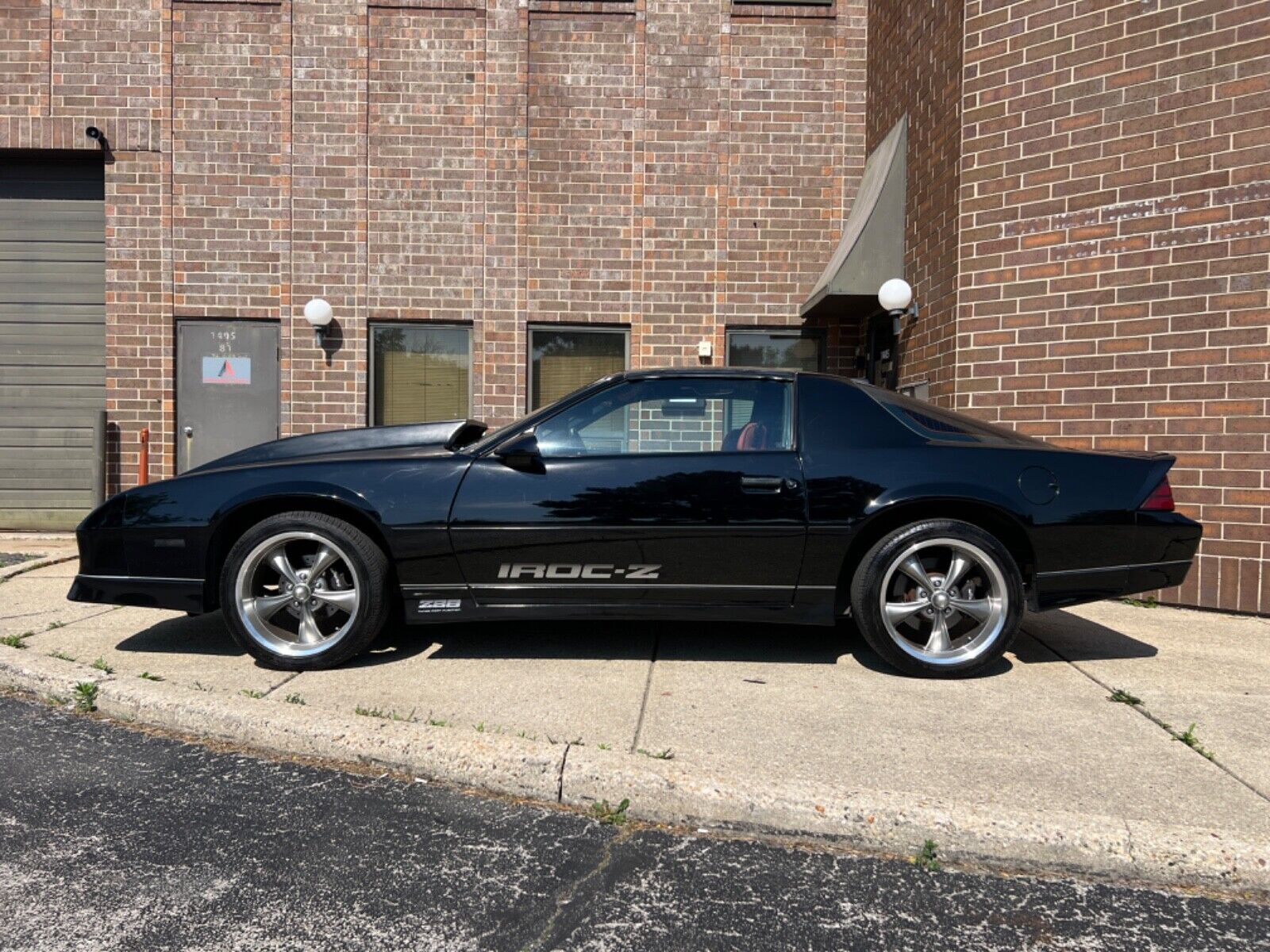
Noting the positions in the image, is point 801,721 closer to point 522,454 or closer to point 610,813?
point 610,813

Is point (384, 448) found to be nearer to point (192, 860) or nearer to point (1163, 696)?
point (192, 860)

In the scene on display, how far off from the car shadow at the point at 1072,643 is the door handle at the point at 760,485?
5.23 ft

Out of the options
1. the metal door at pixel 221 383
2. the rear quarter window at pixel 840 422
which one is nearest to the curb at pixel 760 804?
the rear quarter window at pixel 840 422

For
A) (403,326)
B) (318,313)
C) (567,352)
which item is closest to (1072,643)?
(567,352)

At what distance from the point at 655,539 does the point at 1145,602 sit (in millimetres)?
3909

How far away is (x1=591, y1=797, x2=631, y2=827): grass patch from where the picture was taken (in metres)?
2.54

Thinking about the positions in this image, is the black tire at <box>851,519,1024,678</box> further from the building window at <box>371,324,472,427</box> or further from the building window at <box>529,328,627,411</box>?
the building window at <box>371,324,472,427</box>

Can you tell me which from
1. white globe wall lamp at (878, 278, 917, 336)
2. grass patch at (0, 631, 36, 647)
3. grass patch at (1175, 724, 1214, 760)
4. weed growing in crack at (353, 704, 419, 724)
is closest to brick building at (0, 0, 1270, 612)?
white globe wall lamp at (878, 278, 917, 336)

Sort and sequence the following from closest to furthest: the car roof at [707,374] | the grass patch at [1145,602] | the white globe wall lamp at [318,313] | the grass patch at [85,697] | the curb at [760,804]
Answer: the curb at [760,804] < the grass patch at [85,697] < the car roof at [707,374] < the grass patch at [1145,602] < the white globe wall lamp at [318,313]

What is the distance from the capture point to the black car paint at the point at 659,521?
378cm

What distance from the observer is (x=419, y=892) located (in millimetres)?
2129

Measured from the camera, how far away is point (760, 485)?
150 inches

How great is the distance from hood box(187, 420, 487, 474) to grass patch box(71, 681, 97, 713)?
47.0 inches

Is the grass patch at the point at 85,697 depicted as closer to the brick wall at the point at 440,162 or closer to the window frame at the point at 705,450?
the window frame at the point at 705,450
